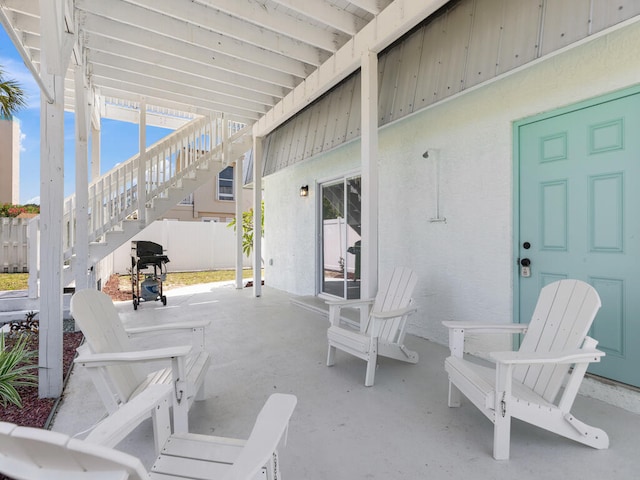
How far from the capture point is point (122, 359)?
73.2 inches

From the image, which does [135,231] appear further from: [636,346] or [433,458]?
[636,346]

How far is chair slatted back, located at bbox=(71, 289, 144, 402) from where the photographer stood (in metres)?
2.00

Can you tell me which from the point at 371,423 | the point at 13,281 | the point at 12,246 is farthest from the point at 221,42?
the point at 12,246

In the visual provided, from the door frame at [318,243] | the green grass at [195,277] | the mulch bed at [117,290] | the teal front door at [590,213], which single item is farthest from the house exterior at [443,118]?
the green grass at [195,277]

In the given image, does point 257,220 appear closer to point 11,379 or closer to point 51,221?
point 51,221

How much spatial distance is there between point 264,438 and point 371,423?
57.4 inches

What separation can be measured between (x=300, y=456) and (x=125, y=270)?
34.9ft

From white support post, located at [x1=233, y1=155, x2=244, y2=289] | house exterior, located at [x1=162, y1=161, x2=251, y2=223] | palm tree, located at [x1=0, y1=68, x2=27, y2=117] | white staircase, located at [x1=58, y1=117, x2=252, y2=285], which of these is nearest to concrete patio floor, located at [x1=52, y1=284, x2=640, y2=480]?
white staircase, located at [x1=58, y1=117, x2=252, y2=285]

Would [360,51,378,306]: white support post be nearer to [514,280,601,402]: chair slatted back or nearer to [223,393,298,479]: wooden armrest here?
[514,280,601,402]: chair slatted back

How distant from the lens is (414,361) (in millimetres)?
3387

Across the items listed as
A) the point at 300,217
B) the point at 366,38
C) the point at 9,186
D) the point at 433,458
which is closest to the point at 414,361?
the point at 433,458

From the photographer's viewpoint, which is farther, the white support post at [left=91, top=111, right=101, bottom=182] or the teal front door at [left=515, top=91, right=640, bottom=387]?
the white support post at [left=91, top=111, right=101, bottom=182]

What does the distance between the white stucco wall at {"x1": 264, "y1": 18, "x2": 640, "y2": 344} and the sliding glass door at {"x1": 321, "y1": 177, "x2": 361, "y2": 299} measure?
0.87 m

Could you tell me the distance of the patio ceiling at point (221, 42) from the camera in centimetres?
370
